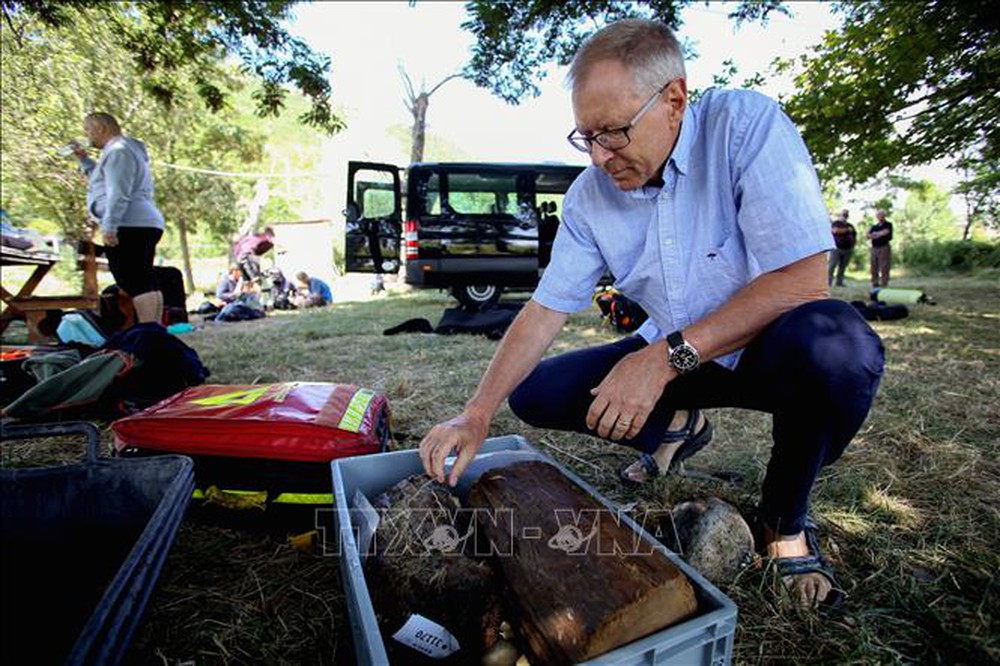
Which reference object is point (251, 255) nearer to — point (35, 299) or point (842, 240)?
point (35, 299)

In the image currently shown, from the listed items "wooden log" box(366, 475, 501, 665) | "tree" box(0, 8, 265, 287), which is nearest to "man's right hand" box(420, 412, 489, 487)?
"wooden log" box(366, 475, 501, 665)

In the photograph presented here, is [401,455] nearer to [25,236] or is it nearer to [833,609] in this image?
[833,609]

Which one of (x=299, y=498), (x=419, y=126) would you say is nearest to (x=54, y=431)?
(x=299, y=498)

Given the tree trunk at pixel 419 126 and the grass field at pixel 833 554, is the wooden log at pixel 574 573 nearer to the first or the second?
the grass field at pixel 833 554

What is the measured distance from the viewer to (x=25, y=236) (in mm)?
5844

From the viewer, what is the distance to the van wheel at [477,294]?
8820 millimetres

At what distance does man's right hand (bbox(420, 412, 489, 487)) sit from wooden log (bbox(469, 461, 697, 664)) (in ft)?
0.36

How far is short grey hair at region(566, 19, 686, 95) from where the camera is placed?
1234 mm

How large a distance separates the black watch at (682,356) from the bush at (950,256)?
19.0 metres

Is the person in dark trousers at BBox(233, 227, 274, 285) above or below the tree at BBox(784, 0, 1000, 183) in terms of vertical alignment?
below

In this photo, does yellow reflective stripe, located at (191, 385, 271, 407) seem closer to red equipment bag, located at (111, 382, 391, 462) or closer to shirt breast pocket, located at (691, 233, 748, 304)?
red equipment bag, located at (111, 382, 391, 462)

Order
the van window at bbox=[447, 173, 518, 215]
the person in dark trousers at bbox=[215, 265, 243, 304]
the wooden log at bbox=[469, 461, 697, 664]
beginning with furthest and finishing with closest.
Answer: the person in dark trousers at bbox=[215, 265, 243, 304]
the van window at bbox=[447, 173, 518, 215]
the wooden log at bbox=[469, 461, 697, 664]

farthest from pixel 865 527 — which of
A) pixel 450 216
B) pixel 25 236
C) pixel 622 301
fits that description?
pixel 25 236

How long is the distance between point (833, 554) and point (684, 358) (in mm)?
837
